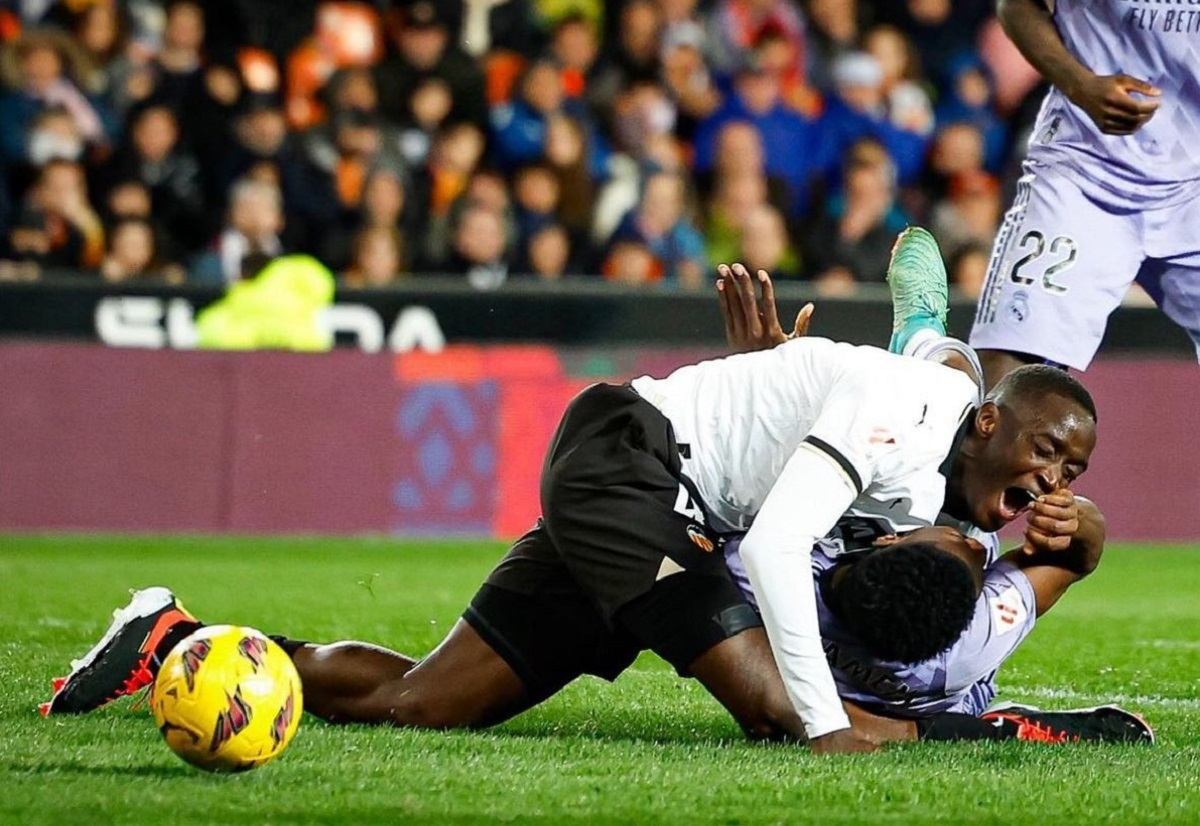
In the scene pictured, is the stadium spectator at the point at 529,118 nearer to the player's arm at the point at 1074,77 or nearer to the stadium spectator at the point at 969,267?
the stadium spectator at the point at 969,267

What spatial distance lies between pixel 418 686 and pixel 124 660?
2.38 feet

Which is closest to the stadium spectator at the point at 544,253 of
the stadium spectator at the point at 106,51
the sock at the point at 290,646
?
the stadium spectator at the point at 106,51

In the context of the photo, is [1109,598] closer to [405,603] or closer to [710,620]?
[405,603]

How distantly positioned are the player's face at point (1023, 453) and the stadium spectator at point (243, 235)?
7.75m

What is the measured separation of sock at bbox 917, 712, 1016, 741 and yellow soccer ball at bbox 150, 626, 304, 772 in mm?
1579

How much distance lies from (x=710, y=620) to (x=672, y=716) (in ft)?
2.70

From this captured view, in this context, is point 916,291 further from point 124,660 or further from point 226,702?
point 226,702

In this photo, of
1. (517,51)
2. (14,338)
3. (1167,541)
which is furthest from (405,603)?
(517,51)

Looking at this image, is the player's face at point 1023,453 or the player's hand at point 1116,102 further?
the player's hand at point 1116,102

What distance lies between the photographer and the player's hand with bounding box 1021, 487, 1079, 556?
4902 millimetres

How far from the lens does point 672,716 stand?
5.71 meters

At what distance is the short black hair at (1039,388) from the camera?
4.82m

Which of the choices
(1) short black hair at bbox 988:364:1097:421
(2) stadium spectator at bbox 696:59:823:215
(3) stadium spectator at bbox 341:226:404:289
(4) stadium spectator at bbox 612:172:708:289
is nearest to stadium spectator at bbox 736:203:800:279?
(4) stadium spectator at bbox 612:172:708:289

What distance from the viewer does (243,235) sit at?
478 inches
